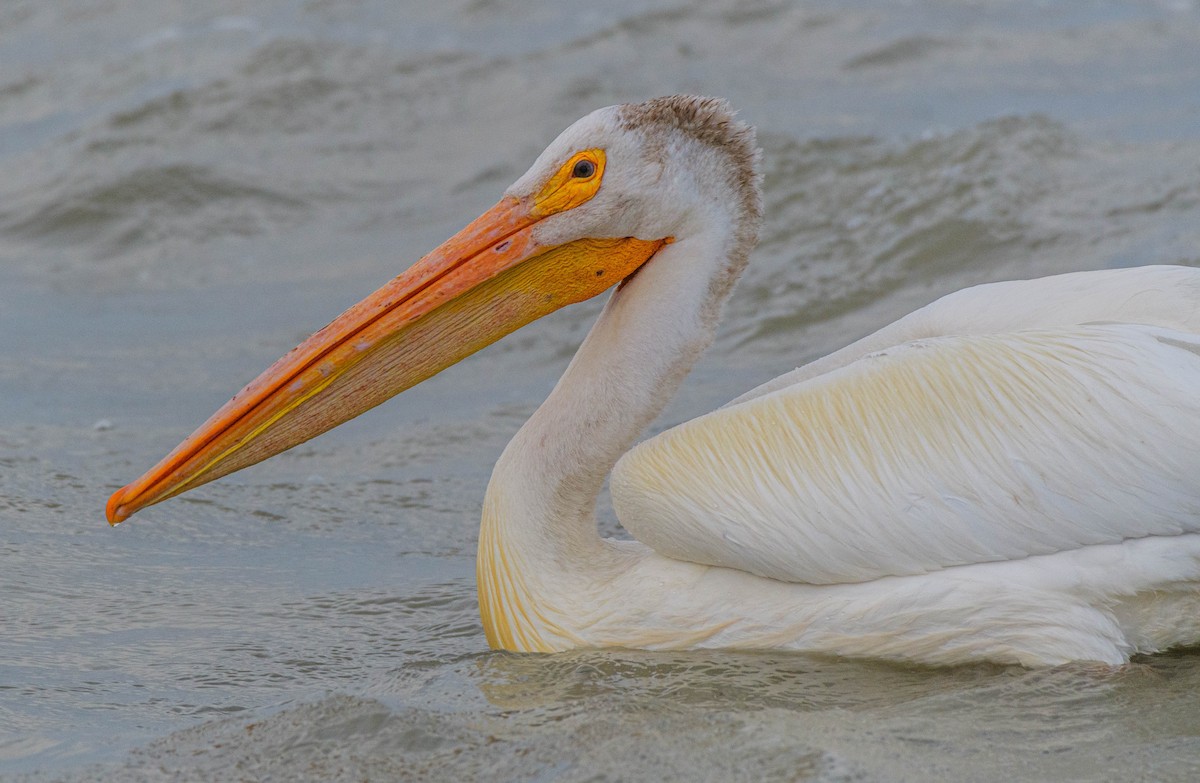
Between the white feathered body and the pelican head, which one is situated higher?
the pelican head

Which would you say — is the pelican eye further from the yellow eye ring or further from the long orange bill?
the long orange bill

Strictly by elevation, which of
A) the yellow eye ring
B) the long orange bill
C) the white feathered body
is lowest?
the white feathered body

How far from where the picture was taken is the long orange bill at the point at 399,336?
362 cm

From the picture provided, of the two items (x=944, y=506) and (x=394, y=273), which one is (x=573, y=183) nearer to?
(x=944, y=506)

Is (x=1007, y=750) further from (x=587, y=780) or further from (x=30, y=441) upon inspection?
(x=30, y=441)

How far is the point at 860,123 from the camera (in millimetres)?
8531

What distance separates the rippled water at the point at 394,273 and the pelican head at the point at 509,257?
61cm

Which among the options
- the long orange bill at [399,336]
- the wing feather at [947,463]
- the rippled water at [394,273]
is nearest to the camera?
the rippled water at [394,273]

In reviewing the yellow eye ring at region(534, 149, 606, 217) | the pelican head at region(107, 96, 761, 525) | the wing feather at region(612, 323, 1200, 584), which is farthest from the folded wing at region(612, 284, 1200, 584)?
the yellow eye ring at region(534, 149, 606, 217)

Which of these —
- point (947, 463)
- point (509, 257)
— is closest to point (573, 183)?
point (509, 257)

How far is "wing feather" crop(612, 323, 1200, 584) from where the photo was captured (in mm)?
3295

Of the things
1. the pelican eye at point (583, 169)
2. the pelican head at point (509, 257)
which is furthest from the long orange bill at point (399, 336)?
the pelican eye at point (583, 169)

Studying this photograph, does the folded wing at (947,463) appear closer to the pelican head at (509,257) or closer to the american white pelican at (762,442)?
the american white pelican at (762,442)

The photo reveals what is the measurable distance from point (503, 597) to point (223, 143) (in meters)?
6.23
